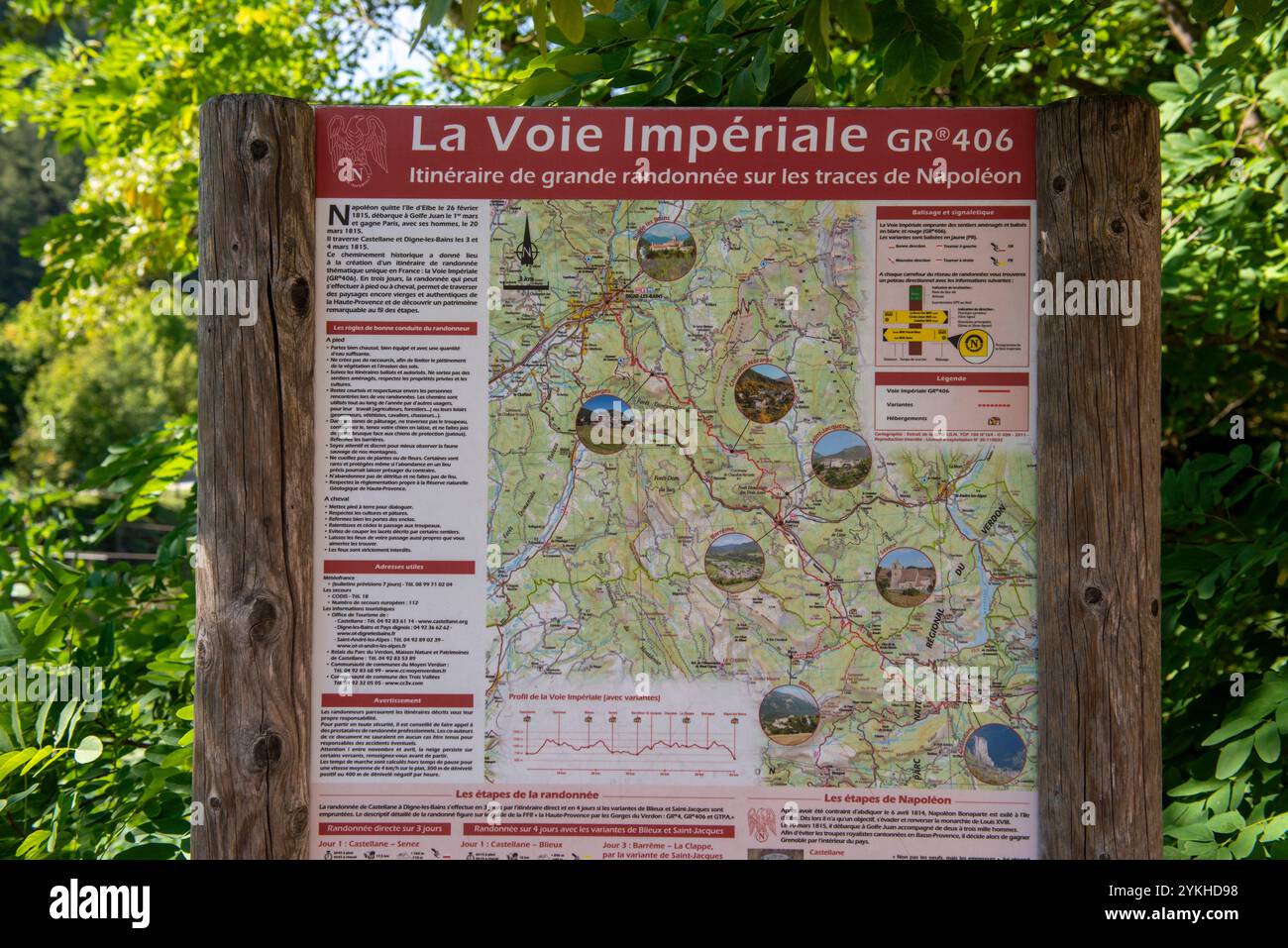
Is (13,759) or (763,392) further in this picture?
(13,759)

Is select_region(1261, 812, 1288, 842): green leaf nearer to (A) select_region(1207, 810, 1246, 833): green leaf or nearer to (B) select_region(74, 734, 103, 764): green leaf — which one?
(A) select_region(1207, 810, 1246, 833): green leaf

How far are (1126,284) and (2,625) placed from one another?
3.68 meters

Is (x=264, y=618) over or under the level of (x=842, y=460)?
under

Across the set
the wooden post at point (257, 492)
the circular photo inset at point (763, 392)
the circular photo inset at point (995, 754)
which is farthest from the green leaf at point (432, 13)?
the circular photo inset at point (995, 754)

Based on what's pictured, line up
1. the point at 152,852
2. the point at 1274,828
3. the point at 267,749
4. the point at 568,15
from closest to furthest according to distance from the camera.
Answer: the point at 568,15 < the point at 267,749 < the point at 1274,828 < the point at 152,852

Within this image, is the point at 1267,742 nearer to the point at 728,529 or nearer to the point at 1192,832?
the point at 1192,832

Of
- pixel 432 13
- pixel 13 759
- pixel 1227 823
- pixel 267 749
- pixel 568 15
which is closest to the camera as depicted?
pixel 432 13

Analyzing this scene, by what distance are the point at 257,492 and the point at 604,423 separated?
0.84m

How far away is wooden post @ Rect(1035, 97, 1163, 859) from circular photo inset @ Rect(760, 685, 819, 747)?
0.54 m

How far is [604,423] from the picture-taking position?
96.2 inches

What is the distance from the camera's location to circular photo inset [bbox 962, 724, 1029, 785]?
7.85 feet


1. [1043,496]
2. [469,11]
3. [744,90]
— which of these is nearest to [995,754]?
[1043,496]
